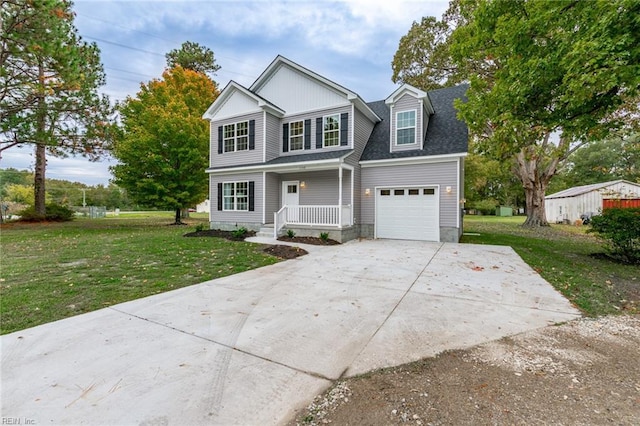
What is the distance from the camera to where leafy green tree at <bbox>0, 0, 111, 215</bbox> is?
9805mm

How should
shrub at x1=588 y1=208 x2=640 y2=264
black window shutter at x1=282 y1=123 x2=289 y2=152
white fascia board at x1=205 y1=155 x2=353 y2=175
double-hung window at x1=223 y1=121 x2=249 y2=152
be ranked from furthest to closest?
double-hung window at x1=223 y1=121 x2=249 y2=152 < black window shutter at x1=282 y1=123 x2=289 y2=152 < white fascia board at x1=205 y1=155 x2=353 y2=175 < shrub at x1=588 y1=208 x2=640 y2=264

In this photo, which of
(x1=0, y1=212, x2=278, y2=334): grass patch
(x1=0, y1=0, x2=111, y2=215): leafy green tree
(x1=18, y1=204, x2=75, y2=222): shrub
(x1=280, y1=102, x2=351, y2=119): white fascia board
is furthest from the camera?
(x1=18, y1=204, x2=75, y2=222): shrub

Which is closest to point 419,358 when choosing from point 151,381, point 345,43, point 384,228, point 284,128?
point 151,381

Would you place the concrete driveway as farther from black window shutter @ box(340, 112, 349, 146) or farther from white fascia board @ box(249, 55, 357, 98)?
white fascia board @ box(249, 55, 357, 98)

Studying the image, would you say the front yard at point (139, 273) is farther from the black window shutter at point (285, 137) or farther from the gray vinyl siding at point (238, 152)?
the black window shutter at point (285, 137)

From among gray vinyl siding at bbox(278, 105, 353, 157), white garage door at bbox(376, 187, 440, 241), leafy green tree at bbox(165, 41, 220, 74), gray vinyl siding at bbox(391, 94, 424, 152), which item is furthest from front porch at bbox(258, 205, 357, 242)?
leafy green tree at bbox(165, 41, 220, 74)

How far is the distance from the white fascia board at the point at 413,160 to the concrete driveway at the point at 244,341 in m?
5.88

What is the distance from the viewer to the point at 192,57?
27.0m

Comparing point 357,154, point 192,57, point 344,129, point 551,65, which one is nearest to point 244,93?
point 344,129

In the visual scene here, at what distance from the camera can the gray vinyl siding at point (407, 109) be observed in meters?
11.4

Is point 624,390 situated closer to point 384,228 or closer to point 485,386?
point 485,386

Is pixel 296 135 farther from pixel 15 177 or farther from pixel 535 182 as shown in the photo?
pixel 15 177

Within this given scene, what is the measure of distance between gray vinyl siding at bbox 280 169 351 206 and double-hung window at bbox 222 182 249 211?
7.54 feet

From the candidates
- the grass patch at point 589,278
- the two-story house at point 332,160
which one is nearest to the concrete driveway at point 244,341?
the grass patch at point 589,278
